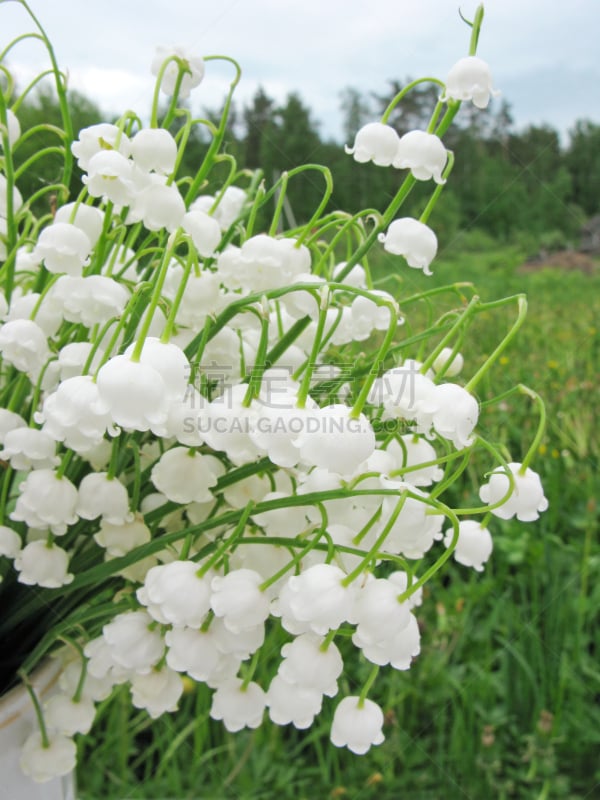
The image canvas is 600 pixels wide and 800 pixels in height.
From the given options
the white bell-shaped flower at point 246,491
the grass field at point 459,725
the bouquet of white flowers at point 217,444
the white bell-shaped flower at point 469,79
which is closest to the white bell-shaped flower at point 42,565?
the bouquet of white flowers at point 217,444

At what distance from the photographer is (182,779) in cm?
96

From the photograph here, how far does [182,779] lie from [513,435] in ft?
2.85

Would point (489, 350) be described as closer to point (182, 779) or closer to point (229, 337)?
point (182, 779)

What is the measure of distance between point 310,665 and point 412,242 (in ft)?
0.76

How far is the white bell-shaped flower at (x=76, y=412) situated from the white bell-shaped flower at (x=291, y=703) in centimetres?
16

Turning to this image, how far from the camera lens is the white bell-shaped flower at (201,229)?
16.3 inches

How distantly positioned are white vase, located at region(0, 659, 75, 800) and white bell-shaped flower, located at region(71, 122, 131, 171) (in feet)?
1.03

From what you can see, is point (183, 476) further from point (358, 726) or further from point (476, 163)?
point (476, 163)

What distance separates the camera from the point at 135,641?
39cm

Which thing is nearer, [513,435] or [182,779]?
[182,779]

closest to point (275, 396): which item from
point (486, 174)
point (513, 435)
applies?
point (513, 435)

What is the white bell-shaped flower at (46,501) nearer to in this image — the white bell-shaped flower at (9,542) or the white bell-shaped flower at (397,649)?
the white bell-shaped flower at (9,542)

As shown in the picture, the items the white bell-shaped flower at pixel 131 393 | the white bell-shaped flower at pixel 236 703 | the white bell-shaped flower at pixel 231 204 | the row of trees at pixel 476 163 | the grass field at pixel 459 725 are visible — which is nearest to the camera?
the white bell-shaped flower at pixel 131 393

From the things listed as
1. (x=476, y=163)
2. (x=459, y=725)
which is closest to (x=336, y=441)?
(x=459, y=725)
